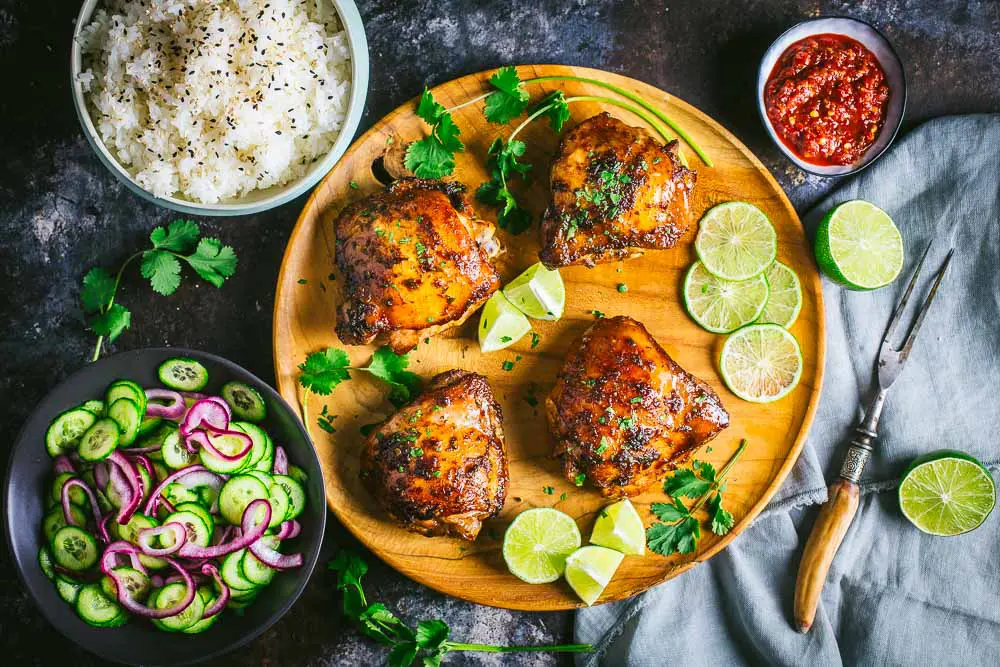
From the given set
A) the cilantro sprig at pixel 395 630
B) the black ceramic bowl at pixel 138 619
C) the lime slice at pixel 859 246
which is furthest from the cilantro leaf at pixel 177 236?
the lime slice at pixel 859 246

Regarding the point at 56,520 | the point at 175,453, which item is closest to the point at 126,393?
the point at 175,453

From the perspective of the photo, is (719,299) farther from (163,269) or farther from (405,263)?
(163,269)

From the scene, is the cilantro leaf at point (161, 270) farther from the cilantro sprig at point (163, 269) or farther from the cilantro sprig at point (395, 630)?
the cilantro sprig at point (395, 630)

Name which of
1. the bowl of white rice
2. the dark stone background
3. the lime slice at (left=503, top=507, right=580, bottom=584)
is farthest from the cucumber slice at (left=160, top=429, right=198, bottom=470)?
the lime slice at (left=503, top=507, right=580, bottom=584)

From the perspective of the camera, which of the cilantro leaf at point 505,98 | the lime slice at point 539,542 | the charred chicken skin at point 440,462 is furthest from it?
the lime slice at point 539,542

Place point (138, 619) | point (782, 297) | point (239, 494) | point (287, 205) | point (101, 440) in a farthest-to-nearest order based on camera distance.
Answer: point (287, 205) → point (782, 297) → point (138, 619) → point (239, 494) → point (101, 440)

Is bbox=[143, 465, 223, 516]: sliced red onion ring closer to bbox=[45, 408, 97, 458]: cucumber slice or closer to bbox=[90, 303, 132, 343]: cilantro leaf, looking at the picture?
bbox=[45, 408, 97, 458]: cucumber slice
